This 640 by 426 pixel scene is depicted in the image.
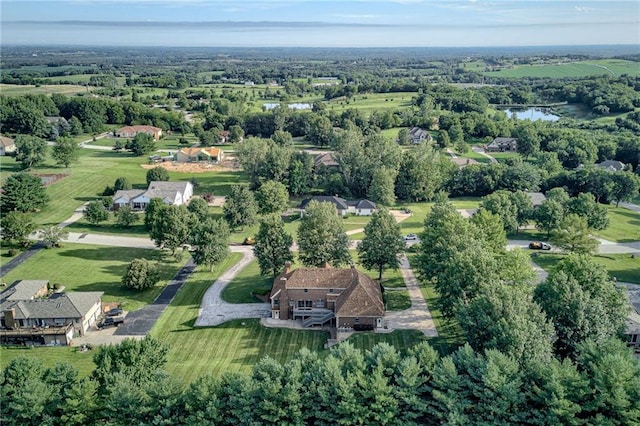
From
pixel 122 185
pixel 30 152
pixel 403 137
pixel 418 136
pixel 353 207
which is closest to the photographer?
pixel 353 207

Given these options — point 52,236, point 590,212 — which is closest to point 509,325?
point 590,212

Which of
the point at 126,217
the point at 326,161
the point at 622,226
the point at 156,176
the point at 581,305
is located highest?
the point at 581,305

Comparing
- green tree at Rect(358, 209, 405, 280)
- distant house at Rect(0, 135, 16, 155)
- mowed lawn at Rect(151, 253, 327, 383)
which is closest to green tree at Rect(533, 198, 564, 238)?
green tree at Rect(358, 209, 405, 280)

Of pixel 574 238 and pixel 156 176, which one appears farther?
pixel 156 176

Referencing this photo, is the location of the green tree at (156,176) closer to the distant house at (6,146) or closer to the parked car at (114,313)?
the distant house at (6,146)

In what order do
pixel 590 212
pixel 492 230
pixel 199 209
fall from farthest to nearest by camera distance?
pixel 199 209, pixel 590 212, pixel 492 230

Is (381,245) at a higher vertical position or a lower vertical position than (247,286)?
higher

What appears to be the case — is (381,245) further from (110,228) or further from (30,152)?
(30,152)
